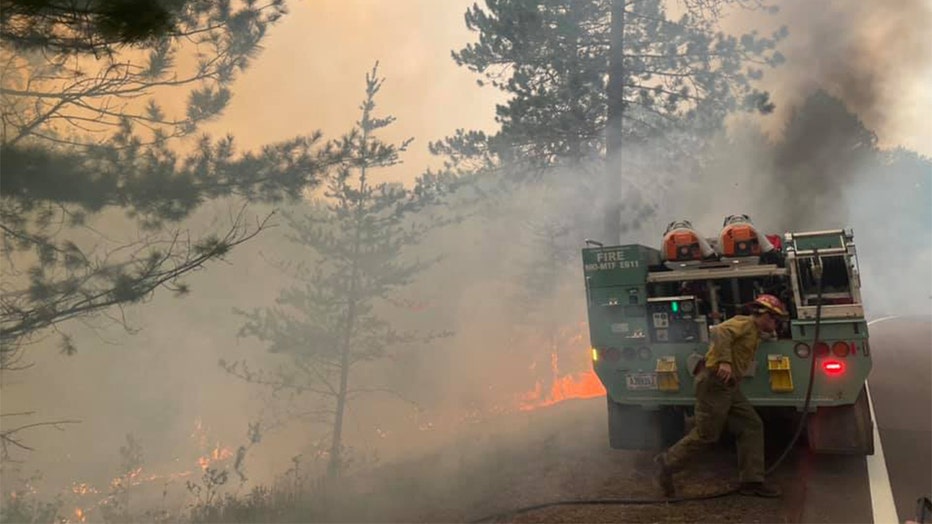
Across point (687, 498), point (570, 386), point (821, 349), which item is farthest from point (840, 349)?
point (570, 386)

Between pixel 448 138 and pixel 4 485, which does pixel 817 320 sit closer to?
pixel 448 138

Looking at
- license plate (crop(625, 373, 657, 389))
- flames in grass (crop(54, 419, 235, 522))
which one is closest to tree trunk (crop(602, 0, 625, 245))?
license plate (crop(625, 373, 657, 389))

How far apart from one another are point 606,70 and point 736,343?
7.18 m

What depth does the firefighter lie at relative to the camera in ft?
13.9

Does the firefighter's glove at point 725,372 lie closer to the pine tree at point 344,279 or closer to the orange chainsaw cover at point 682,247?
the orange chainsaw cover at point 682,247

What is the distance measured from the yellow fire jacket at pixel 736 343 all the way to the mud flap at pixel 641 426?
111cm

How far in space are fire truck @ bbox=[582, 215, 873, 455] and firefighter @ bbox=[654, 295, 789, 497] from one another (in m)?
0.36

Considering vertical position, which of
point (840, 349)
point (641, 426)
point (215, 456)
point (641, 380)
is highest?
point (840, 349)

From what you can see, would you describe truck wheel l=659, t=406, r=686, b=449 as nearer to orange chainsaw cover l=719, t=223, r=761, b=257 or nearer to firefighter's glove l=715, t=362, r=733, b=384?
firefighter's glove l=715, t=362, r=733, b=384

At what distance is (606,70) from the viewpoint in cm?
1014

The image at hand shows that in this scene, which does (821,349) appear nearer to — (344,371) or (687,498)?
(687,498)

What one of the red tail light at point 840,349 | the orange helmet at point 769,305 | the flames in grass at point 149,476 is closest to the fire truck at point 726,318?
the red tail light at point 840,349

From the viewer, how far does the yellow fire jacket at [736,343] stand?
4.25 metres

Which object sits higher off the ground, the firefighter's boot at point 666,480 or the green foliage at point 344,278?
the green foliage at point 344,278
